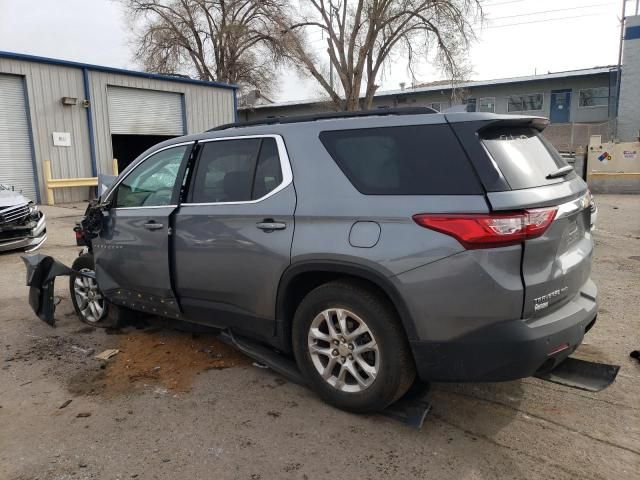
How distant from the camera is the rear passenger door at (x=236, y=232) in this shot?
337 centimetres

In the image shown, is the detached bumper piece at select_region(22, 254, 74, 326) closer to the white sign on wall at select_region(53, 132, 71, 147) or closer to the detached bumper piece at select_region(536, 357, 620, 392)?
the detached bumper piece at select_region(536, 357, 620, 392)

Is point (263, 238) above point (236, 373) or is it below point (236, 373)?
above

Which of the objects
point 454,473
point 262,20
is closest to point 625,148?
point 454,473

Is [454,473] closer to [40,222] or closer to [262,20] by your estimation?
[40,222]

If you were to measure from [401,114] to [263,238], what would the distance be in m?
1.18

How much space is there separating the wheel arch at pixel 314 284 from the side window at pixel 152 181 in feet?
4.53

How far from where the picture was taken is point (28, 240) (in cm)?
841

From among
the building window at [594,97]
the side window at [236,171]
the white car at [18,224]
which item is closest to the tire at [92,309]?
the side window at [236,171]

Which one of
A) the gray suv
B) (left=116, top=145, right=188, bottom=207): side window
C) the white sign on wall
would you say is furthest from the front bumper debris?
the white sign on wall

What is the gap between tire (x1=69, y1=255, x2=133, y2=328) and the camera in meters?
4.85

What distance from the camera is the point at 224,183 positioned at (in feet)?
12.3

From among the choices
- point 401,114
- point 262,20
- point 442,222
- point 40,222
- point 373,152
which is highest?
point 262,20

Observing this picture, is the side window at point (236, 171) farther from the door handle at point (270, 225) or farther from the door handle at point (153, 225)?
the door handle at point (153, 225)

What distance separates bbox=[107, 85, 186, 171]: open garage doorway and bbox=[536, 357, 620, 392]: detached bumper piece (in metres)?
18.1
